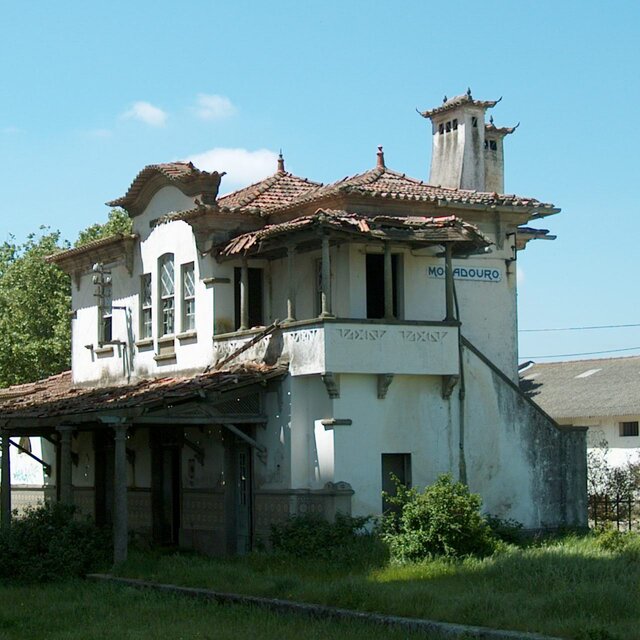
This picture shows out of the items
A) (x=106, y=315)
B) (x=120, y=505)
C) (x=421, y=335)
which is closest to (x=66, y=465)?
(x=120, y=505)

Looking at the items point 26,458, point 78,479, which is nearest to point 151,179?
point 78,479

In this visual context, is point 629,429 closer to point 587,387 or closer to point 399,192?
point 587,387

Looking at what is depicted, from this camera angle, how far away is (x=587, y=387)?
43.6 m

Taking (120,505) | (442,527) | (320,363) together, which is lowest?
(442,527)

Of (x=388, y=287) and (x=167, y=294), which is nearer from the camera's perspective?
(x=388, y=287)

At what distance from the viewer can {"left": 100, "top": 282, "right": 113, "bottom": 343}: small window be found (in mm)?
31102

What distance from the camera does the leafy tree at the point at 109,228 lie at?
42.7m

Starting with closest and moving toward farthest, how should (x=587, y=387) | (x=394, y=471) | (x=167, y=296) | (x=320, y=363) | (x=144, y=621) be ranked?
(x=144, y=621) → (x=320, y=363) → (x=394, y=471) → (x=167, y=296) → (x=587, y=387)

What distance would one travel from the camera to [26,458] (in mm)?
34594

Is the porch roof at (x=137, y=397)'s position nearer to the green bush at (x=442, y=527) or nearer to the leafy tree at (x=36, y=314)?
the green bush at (x=442, y=527)

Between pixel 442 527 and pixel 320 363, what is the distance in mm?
3561

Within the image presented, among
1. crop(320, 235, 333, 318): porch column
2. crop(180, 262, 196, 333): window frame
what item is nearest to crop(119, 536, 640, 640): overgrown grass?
crop(320, 235, 333, 318): porch column

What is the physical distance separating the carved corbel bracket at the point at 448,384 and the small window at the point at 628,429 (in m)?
18.5

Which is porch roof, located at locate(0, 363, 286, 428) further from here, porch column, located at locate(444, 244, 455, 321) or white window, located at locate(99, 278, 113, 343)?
white window, located at locate(99, 278, 113, 343)
